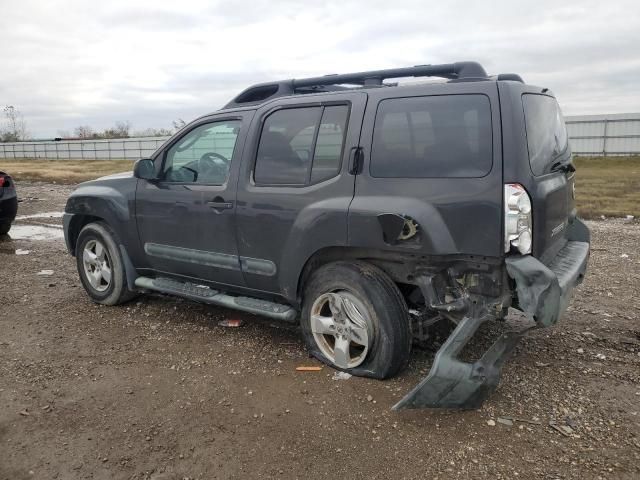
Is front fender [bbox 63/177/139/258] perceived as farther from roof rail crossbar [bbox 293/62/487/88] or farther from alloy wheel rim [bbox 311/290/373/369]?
alloy wheel rim [bbox 311/290/373/369]

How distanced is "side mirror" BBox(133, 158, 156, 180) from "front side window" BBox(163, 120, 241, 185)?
109mm

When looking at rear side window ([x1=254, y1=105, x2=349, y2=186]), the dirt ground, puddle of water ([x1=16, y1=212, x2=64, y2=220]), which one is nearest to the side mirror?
rear side window ([x1=254, y1=105, x2=349, y2=186])

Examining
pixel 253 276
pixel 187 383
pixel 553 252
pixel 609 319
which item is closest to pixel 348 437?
pixel 187 383

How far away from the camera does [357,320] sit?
12.7ft

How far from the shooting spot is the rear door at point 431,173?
3291mm

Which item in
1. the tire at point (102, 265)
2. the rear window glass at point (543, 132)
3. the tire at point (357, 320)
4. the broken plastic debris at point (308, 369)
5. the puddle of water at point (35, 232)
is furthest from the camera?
the puddle of water at point (35, 232)

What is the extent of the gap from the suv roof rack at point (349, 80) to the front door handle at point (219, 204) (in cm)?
88

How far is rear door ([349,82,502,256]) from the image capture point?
3291 millimetres

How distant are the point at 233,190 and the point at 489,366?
2320 millimetres

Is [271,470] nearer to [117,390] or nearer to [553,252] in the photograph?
[117,390]

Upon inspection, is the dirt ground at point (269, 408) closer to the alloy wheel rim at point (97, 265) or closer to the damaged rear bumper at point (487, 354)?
the damaged rear bumper at point (487, 354)

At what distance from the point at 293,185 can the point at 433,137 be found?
1115 mm

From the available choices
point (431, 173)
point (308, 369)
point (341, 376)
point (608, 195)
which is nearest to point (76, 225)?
point (308, 369)

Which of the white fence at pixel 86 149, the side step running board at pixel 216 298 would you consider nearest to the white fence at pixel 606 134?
the white fence at pixel 86 149
